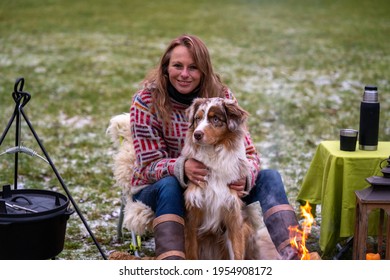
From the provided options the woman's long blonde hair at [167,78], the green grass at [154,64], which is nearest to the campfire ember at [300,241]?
the woman's long blonde hair at [167,78]

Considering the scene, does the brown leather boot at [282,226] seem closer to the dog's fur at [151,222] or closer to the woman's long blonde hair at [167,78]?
the dog's fur at [151,222]

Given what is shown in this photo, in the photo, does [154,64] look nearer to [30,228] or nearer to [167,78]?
[167,78]

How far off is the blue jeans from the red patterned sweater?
0.23 feet

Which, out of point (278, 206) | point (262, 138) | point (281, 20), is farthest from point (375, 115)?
point (281, 20)

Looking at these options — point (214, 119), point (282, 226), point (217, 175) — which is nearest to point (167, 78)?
point (214, 119)

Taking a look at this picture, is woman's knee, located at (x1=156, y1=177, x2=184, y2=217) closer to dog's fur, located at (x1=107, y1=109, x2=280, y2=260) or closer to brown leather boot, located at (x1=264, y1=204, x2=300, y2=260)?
dog's fur, located at (x1=107, y1=109, x2=280, y2=260)

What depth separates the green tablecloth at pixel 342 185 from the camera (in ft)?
14.0

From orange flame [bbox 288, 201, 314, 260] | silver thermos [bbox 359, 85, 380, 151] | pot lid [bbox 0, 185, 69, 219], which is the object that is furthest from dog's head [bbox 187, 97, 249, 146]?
silver thermos [bbox 359, 85, 380, 151]

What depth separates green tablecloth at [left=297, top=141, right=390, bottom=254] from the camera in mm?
4254

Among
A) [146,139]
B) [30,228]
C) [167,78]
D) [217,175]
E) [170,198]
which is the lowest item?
[30,228]

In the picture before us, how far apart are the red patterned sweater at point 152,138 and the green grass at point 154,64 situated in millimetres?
1007

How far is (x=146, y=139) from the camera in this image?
3953 millimetres

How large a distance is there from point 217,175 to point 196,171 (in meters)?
0.12

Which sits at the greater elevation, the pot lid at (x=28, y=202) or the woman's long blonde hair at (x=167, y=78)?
the woman's long blonde hair at (x=167, y=78)
